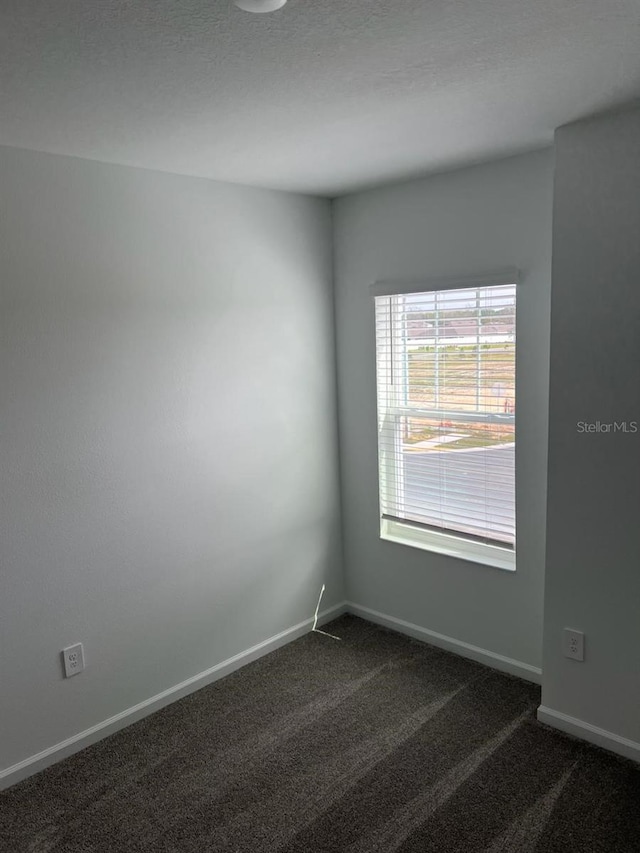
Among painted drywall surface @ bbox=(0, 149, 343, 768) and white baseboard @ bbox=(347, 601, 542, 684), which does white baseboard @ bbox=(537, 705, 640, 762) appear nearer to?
white baseboard @ bbox=(347, 601, 542, 684)

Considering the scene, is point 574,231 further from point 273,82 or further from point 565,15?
point 273,82

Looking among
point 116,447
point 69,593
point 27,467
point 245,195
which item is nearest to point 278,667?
point 69,593

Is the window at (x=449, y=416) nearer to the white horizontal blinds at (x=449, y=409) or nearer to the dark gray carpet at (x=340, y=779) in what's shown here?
the white horizontal blinds at (x=449, y=409)

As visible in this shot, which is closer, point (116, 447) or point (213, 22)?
point (213, 22)

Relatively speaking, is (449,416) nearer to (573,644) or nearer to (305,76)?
(573,644)

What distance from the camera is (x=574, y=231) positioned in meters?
2.41

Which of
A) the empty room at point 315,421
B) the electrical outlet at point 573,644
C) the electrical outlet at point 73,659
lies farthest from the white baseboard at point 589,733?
the electrical outlet at point 73,659

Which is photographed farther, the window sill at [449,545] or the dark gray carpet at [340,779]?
the window sill at [449,545]

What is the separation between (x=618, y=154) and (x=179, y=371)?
1896mm

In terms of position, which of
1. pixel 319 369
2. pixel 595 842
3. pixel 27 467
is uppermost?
pixel 319 369

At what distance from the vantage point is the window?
9.78 ft

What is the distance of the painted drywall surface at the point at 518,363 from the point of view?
2.80m

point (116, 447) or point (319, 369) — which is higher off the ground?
point (319, 369)

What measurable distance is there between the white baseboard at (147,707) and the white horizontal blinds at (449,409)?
0.83 meters
